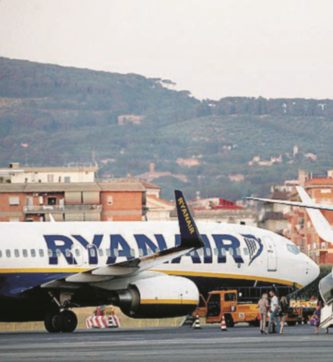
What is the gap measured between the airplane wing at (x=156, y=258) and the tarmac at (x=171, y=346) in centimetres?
193

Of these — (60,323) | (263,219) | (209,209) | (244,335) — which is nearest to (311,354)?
(244,335)

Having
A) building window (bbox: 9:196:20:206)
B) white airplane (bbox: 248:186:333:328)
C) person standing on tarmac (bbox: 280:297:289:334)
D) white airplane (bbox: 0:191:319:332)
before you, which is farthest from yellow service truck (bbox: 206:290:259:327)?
building window (bbox: 9:196:20:206)

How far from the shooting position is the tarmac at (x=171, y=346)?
37594 millimetres

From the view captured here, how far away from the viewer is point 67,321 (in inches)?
2136

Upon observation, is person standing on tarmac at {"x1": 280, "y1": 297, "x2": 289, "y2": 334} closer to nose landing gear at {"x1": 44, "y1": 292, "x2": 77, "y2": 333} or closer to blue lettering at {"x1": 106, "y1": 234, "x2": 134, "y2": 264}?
blue lettering at {"x1": 106, "y1": 234, "x2": 134, "y2": 264}

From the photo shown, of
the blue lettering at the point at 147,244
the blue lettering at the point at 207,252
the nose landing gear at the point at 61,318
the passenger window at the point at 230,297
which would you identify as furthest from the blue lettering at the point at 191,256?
the nose landing gear at the point at 61,318

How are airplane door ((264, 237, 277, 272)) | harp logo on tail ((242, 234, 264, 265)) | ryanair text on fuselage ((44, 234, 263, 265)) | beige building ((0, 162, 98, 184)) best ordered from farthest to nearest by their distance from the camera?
beige building ((0, 162, 98, 184)), airplane door ((264, 237, 277, 272)), harp logo on tail ((242, 234, 264, 265)), ryanair text on fuselage ((44, 234, 263, 265))

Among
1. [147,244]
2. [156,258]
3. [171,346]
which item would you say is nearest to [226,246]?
[147,244]

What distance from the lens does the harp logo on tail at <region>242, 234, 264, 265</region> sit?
5772cm

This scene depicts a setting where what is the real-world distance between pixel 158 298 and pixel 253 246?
5.34m

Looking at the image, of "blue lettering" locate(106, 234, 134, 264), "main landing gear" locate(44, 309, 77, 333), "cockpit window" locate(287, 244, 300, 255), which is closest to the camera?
"main landing gear" locate(44, 309, 77, 333)

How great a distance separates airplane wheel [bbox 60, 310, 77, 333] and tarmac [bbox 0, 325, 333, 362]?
190cm

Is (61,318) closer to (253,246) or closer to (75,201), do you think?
(253,246)

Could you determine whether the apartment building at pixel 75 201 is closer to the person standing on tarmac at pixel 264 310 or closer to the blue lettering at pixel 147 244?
the blue lettering at pixel 147 244
